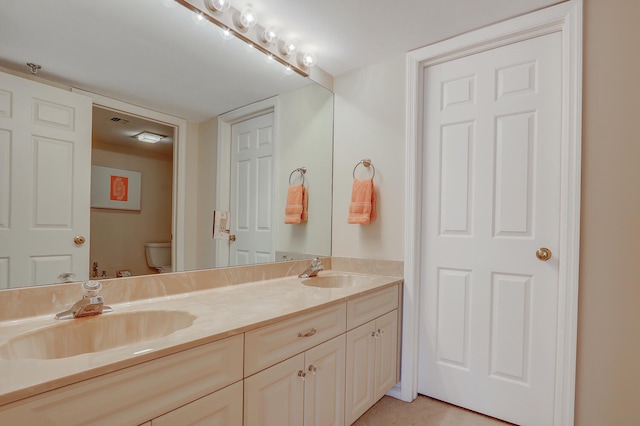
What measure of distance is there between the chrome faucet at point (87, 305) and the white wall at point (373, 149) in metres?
1.55

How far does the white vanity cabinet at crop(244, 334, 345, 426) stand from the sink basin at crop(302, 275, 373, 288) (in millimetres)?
607

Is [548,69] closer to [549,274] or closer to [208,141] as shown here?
[549,274]

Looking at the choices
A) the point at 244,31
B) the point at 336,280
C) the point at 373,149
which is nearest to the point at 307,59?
the point at 244,31

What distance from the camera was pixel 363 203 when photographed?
7.02 feet

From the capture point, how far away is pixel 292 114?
2.16 metres

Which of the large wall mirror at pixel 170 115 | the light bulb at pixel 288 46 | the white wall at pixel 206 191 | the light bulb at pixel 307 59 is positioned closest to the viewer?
the large wall mirror at pixel 170 115

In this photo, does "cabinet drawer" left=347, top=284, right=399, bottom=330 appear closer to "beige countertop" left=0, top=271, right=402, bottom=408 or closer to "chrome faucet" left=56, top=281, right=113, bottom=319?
"beige countertop" left=0, top=271, right=402, bottom=408

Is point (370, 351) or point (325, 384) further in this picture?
point (370, 351)

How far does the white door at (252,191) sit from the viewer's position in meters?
1.81

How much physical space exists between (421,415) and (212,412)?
1.39 m

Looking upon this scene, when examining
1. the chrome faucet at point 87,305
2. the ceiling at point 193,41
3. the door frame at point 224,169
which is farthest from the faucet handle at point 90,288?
the ceiling at point 193,41

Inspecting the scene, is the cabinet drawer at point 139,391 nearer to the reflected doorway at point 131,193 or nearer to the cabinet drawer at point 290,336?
the cabinet drawer at point 290,336

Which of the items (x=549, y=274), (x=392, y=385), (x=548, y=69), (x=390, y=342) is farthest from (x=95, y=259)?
(x=548, y=69)

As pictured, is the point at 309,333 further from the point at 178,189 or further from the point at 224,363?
the point at 178,189
